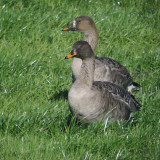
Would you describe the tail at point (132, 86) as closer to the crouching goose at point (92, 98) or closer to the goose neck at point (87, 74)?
the crouching goose at point (92, 98)

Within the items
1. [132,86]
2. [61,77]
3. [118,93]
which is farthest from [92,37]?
[118,93]

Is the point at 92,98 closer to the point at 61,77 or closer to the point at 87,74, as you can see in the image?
the point at 87,74

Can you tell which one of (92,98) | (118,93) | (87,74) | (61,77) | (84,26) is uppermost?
(84,26)

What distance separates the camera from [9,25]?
6973mm

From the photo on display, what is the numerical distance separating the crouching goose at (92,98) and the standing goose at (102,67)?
84 centimetres

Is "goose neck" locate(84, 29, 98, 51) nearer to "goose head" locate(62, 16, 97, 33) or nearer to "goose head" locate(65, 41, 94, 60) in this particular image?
"goose head" locate(62, 16, 97, 33)

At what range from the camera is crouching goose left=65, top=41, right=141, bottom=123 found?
452 centimetres

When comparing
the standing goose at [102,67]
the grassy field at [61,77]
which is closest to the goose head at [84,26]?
the standing goose at [102,67]

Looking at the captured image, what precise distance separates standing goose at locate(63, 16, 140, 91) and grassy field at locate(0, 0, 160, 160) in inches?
12.6

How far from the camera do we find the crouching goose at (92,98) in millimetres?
4520

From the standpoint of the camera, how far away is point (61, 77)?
614 centimetres

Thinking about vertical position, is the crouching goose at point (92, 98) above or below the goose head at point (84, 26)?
below

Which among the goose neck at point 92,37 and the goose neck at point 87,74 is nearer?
the goose neck at point 87,74

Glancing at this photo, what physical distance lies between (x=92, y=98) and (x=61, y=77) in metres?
1.65
